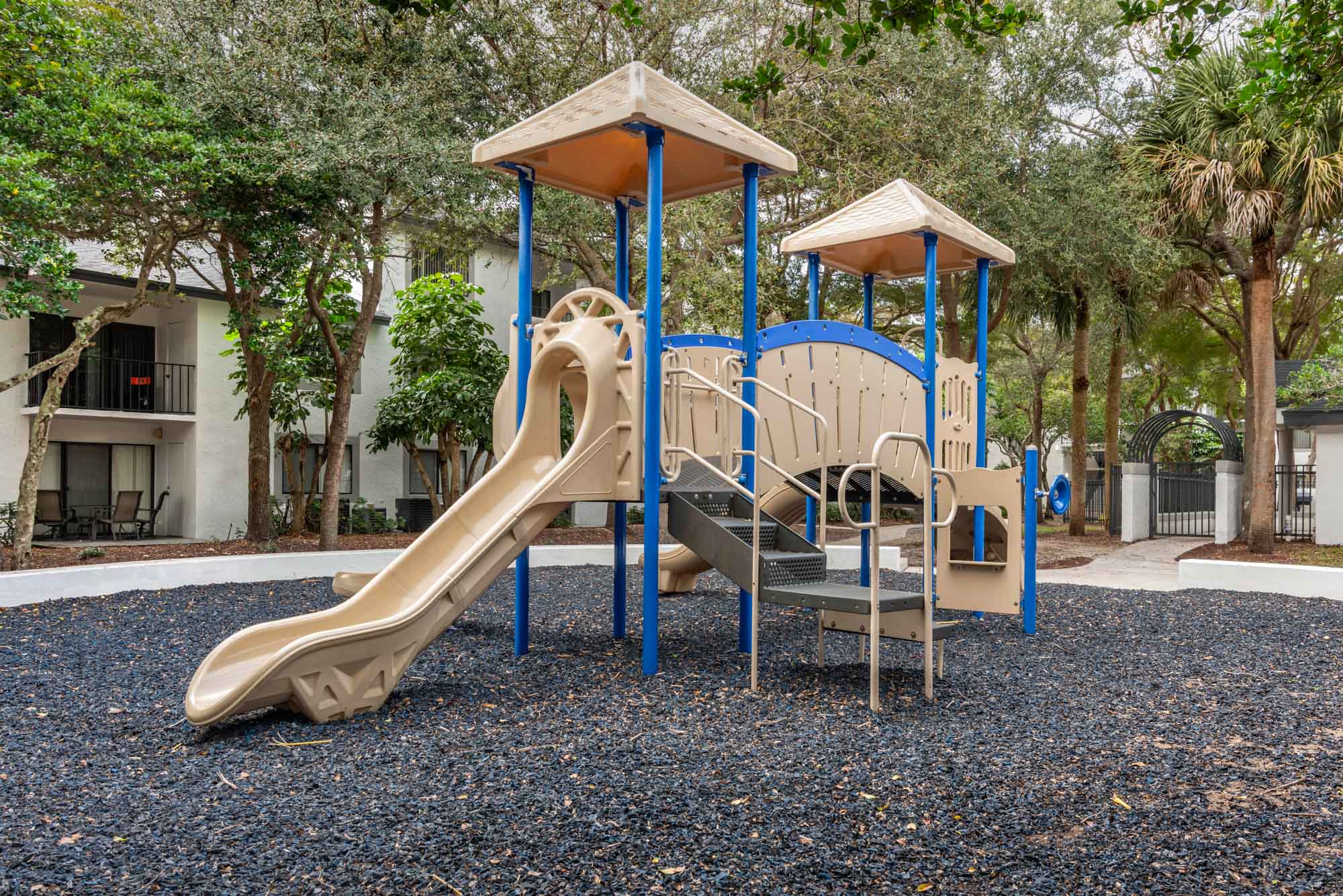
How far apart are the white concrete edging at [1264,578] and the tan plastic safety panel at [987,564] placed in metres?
4.31

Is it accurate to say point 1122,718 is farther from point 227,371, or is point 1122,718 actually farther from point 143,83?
point 227,371

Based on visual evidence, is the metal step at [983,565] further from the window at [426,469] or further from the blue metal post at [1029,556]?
the window at [426,469]

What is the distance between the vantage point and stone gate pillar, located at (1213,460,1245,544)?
17438mm

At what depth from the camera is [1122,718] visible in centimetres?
488

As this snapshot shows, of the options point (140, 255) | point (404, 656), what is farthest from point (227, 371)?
point (404, 656)

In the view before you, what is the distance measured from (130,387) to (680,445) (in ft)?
54.8

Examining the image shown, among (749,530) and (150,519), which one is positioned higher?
(749,530)

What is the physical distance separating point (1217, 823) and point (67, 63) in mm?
10912

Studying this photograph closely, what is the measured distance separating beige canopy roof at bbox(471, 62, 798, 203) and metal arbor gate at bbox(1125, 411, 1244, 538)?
15.8 m

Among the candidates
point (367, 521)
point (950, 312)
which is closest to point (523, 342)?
point (950, 312)

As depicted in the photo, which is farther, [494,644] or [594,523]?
[594,523]

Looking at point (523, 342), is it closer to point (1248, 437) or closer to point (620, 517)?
point (620, 517)

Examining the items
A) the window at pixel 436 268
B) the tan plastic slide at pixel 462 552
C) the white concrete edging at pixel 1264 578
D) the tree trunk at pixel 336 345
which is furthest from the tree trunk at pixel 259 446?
the white concrete edging at pixel 1264 578

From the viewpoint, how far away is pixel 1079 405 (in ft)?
63.0
